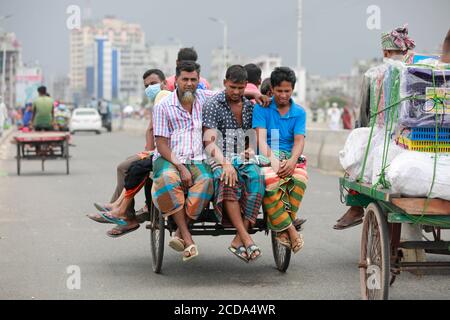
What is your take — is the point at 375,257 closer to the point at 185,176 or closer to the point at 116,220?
the point at 185,176

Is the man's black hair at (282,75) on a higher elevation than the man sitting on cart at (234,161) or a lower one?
higher

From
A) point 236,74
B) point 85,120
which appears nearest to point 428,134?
point 236,74

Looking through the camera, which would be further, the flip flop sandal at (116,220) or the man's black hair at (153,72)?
the man's black hair at (153,72)

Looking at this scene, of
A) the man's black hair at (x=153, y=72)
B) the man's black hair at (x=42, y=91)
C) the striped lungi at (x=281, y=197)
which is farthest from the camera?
the man's black hair at (x=42, y=91)

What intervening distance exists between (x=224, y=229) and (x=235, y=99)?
3.91 ft

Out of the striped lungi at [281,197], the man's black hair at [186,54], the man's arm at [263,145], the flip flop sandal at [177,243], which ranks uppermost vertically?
the man's black hair at [186,54]

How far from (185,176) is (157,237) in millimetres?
1066

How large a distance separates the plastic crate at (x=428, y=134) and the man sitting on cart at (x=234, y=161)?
1788mm

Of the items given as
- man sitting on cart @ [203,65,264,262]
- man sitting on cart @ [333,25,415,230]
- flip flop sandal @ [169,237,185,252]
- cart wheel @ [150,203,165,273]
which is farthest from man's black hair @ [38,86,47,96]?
flip flop sandal @ [169,237,185,252]

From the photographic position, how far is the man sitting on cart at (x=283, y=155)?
8461 mm

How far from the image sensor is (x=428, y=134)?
7.02 m

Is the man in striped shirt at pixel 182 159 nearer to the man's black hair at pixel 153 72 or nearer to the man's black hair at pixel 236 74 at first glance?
the man's black hair at pixel 236 74

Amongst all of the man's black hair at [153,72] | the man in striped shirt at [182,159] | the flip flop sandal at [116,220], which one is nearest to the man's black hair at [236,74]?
the man in striped shirt at [182,159]
